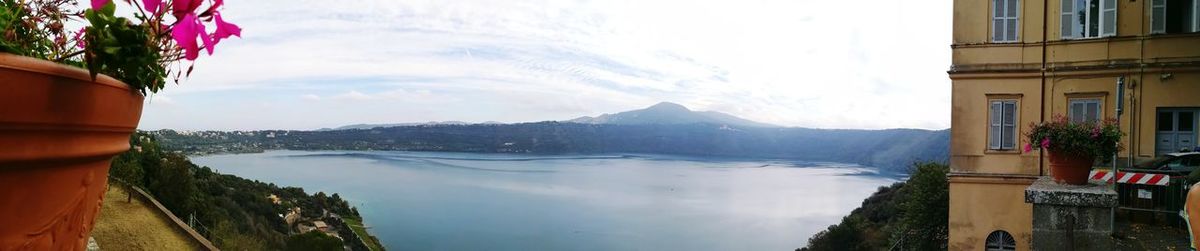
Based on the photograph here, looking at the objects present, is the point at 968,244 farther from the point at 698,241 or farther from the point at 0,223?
the point at 698,241

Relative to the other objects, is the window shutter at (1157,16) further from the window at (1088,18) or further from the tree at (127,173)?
the tree at (127,173)

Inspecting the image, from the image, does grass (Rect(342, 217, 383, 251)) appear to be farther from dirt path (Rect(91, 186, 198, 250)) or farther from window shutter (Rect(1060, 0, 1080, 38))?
window shutter (Rect(1060, 0, 1080, 38))

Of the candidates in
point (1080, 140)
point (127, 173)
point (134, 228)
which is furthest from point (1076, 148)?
point (127, 173)

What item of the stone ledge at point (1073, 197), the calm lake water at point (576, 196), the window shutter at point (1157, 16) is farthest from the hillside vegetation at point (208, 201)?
the calm lake water at point (576, 196)

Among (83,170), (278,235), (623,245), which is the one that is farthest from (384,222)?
(83,170)

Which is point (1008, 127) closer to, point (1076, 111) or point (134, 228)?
point (1076, 111)

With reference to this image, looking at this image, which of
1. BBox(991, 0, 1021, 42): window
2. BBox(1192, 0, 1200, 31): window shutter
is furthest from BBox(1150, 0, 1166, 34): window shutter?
BBox(991, 0, 1021, 42): window
